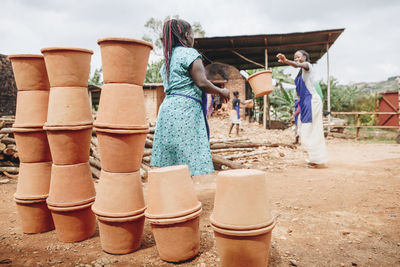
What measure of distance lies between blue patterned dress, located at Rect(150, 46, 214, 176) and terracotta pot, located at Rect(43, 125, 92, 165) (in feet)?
1.93

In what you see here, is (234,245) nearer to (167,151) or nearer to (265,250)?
(265,250)

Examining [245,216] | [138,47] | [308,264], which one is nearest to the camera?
[245,216]

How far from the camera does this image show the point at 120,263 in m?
1.85

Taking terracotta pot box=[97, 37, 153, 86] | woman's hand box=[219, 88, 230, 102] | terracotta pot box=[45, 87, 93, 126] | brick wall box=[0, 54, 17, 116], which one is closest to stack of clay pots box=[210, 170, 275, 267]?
woman's hand box=[219, 88, 230, 102]

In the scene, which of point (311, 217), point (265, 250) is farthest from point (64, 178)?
point (311, 217)

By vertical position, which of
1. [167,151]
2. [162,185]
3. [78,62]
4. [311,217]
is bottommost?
[311,217]

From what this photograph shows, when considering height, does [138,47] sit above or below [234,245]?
above

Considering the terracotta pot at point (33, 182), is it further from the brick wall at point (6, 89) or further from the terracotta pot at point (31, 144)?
the brick wall at point (6, 89)

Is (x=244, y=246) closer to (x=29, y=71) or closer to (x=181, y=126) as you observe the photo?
(x=181, y=126)

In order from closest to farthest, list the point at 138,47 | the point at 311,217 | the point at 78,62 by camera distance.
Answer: the point at 138,47 < the point at 78,62 < the point at 311,217

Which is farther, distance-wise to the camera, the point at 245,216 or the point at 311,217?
the point at 311,217

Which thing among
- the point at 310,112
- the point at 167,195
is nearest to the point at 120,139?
the point at 167,195

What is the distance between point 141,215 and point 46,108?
4.12 ft

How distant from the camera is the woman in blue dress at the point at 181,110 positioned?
2.18 metres
